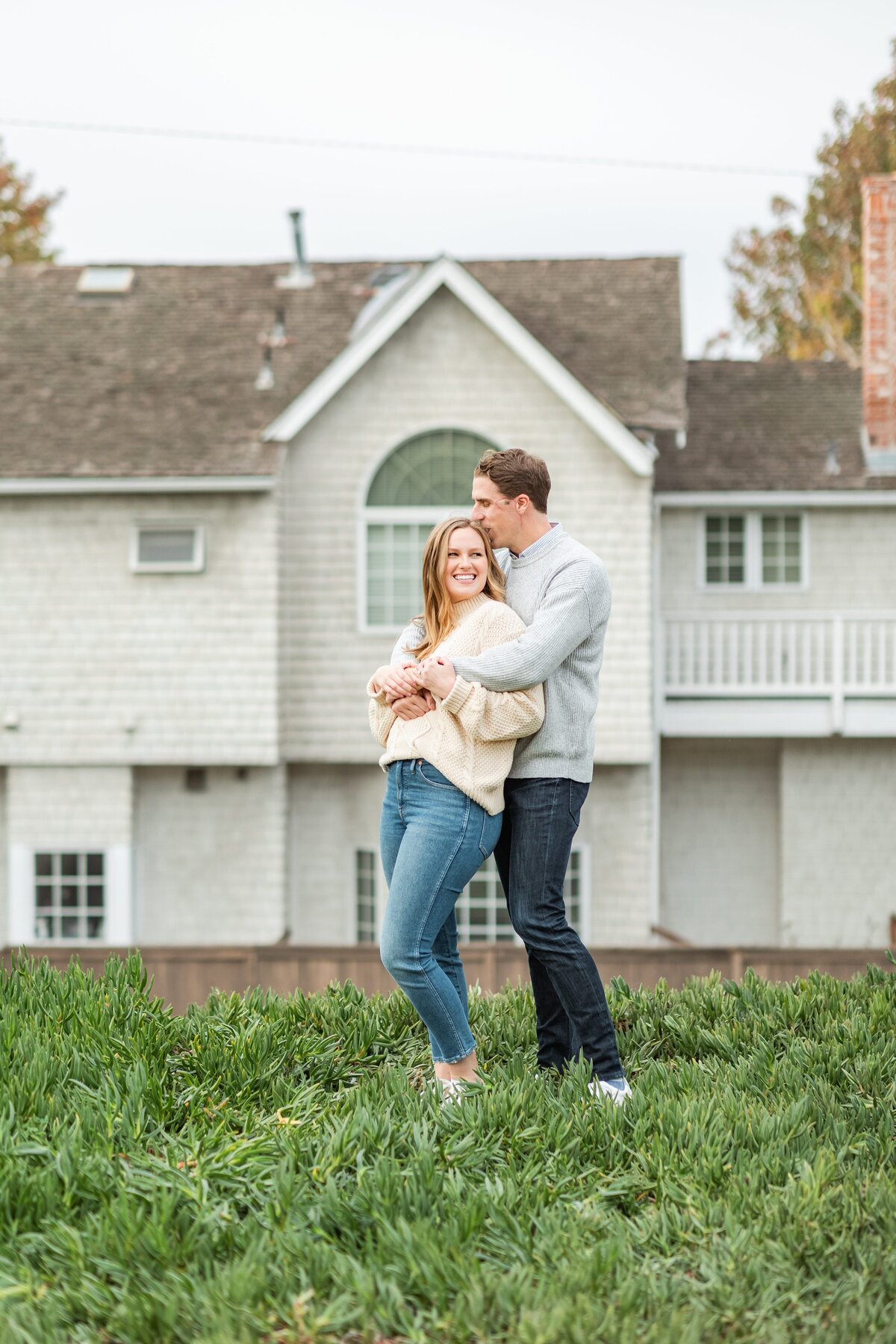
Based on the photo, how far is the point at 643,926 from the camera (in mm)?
15289

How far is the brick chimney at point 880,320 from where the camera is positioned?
15906 millimetres

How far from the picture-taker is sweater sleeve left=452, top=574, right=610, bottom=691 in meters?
4.43

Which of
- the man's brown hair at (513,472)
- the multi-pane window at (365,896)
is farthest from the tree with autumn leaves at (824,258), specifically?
the man's brown hair at (513,472)

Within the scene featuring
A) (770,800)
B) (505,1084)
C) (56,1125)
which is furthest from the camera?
(770,800)

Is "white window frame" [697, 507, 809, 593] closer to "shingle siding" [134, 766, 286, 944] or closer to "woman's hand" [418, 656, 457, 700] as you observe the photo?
"shingle siding" [134, 766, 286, 944]

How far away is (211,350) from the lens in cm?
1620

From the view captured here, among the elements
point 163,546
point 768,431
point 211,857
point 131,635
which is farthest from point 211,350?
point 768,431

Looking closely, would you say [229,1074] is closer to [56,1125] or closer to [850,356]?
[56,1125]

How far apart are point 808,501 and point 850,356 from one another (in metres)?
15.1

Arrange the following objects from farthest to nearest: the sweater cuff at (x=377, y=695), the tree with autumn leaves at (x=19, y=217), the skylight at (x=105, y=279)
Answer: the tree with autumn leaves at (x=19, y=217) → the skylight at (x=105, y=279) → the sweater cuff at (x=377, y=695)

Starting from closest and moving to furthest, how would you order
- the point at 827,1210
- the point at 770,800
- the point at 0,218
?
the point at 827,1210 < the point at 770,800 < the point at 0,218

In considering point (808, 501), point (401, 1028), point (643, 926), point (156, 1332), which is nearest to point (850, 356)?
point (808, 501)

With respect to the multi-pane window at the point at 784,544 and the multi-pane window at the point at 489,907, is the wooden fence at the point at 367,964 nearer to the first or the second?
the multi-pane window at the point at 489,907

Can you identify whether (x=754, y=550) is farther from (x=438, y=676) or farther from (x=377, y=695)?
(x=438, y=676)
